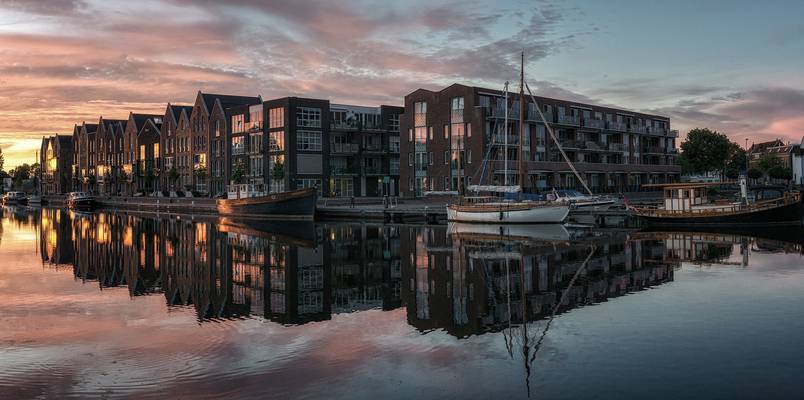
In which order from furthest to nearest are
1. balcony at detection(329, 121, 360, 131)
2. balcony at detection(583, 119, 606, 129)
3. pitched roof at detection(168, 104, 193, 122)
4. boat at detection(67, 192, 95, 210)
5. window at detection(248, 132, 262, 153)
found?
pitched roof at detection(168, 104, 193, 122) < boat at detection(67, 192, 95, 210) < balcony at detection(329, 121, 360, 131) < window at detection(248, 132, 262, 153) < balcony at detection(583, 119, 606, 129)

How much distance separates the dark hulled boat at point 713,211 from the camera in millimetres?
52312

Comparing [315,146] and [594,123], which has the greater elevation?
[594,123]

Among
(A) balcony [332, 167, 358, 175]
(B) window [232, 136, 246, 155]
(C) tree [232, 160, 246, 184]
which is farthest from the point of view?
(B) window [232, 136, 246, 155]

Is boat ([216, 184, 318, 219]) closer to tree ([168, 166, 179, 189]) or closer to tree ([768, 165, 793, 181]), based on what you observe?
tree ([168, 166, 179, 189])

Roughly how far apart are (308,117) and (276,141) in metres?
5.47

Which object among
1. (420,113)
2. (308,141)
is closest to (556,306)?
(420,113)

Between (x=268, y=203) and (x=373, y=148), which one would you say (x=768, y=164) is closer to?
(x=373, y=148)

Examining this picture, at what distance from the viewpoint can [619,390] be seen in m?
12.3

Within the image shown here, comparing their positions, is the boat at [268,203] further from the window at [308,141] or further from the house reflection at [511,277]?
the house reflection at [511,277]

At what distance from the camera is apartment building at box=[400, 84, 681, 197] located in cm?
8006

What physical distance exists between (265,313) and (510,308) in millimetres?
7209

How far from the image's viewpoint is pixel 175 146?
120562 millimetres

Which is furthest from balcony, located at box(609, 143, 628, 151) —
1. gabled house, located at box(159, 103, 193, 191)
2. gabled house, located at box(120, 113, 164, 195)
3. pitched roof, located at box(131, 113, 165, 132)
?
pitched roof, located at box(131, 113, 165, 132)

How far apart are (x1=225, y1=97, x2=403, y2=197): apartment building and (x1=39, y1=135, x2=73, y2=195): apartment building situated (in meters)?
93.9
